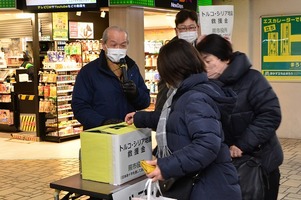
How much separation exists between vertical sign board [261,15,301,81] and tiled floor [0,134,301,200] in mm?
1257

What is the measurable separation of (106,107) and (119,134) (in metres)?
0.89

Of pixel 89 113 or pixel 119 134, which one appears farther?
pixel 89 113

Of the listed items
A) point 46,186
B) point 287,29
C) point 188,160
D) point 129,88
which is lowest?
point 46,186

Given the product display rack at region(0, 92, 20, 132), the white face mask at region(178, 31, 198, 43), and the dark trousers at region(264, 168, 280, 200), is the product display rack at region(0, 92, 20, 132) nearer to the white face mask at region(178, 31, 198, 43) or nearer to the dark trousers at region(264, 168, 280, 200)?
the white face mask at region(178, 31, 198, 43)

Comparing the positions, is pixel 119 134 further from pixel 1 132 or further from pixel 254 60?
pixel 1 132

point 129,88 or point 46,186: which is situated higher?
point 129,88

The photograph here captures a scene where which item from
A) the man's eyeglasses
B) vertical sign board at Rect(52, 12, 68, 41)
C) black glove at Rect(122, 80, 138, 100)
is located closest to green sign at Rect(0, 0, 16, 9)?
vertical sign board at Rect(52, 12, 68, 41)

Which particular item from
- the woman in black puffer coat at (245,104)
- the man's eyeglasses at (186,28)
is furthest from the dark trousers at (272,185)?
the man's eyeglasses at (186,28)

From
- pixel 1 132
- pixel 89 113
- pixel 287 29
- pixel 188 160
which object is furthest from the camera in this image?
pixel 1 132

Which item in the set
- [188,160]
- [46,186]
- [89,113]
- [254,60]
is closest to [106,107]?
[89,113]

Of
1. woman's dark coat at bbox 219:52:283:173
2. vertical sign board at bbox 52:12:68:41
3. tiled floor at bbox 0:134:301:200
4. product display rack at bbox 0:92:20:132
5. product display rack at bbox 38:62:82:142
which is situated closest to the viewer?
woman's dark coat at bbox 219:52:283:173

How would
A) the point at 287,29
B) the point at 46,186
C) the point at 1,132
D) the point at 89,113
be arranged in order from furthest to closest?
the point at 1,132 < the point at 287,29 < the point at 46,186 < the point at 89,113

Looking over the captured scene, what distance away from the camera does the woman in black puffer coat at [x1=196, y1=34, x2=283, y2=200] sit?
2639mm

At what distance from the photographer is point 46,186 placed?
18.0 ft
